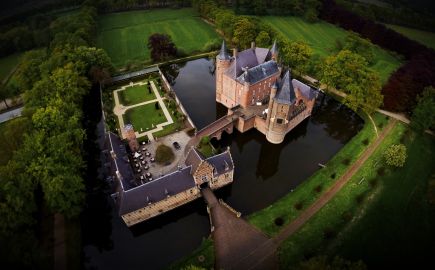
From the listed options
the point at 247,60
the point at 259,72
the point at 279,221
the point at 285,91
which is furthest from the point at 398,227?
the point at 247,60

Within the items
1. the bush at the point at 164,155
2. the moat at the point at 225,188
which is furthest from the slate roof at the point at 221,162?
the bush at the point at 164,155

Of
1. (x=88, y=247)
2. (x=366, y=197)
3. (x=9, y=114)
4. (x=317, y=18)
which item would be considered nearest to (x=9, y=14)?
(x=9, y=114)

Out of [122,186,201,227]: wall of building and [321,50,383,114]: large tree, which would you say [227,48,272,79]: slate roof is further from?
[122,186,201,227]: wall of building

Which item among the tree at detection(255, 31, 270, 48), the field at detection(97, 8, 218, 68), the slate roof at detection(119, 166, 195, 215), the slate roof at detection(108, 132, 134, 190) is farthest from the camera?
the field at detection(97, 8, 218, 68)

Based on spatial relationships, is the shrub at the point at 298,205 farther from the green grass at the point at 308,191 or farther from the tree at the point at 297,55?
the tree at the point at 297,55

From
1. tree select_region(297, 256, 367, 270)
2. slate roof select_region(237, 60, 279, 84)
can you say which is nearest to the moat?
slate roof select_region(237, 60, 279, 84)

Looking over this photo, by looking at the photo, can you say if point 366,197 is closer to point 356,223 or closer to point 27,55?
point 356,223

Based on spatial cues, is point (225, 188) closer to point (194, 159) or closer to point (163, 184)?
point (194, 159)
